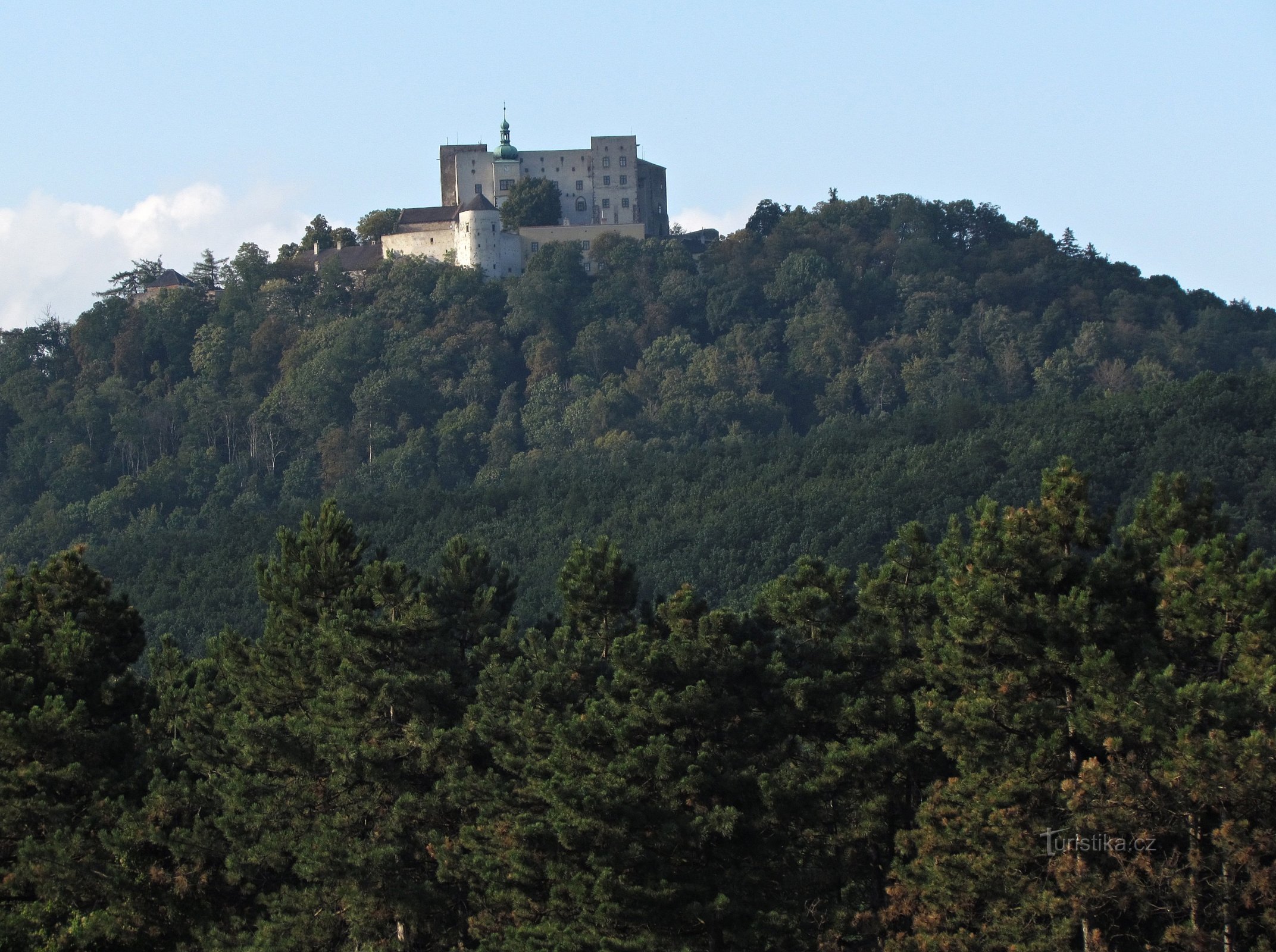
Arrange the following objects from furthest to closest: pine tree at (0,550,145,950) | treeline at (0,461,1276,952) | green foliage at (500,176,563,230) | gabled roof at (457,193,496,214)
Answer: green foliage at (500,176,563,230)
gabled roof at (457,193,496,214)
pine tree at (0,550,145,950)
treeline at (0,461,1276,952)

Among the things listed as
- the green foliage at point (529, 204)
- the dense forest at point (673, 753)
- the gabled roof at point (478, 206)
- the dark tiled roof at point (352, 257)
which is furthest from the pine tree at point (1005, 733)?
the dark tiled roof at point (352, 257)

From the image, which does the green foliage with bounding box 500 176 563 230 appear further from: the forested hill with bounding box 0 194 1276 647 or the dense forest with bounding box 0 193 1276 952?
the dense forest with bounding box 0 193 1276 952

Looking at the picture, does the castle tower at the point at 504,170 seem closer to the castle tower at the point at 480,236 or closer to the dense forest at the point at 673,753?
the castle tower at the point at 480,236

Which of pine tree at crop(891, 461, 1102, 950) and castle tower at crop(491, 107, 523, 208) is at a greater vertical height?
castle tower at crop(491, 107, 523, 208)

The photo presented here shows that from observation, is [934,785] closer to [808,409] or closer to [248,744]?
[248,744]

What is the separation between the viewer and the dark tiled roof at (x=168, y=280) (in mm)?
128500

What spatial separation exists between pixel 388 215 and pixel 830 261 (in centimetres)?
2407

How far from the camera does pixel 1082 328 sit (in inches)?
4688

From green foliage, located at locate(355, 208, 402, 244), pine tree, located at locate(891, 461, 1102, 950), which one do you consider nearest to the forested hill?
green foliage, located at locate(355, 208, 402, 244)

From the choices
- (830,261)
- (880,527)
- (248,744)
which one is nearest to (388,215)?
(830,261)

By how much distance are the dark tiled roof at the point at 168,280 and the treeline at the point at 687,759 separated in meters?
96.1

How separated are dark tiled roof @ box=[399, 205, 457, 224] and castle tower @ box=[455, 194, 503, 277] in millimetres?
1752

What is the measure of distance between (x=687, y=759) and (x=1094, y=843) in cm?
548

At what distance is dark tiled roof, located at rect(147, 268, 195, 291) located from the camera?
128500 millimetres
